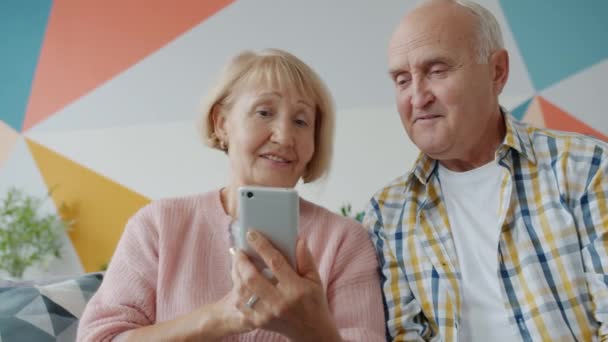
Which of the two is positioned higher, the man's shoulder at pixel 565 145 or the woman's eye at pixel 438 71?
the woman's eye at pixel 438 71

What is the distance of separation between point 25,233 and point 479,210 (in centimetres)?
233

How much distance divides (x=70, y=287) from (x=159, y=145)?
131 cm

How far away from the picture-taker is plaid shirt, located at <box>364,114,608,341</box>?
4.30ft

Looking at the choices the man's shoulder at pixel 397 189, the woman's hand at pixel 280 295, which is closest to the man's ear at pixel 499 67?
the man's shoulder at pixel 397 189

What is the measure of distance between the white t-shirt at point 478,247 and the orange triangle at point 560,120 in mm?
1122

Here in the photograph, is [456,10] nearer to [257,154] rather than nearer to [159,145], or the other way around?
[257,154]

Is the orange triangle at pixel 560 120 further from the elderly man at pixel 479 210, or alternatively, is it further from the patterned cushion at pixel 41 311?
the patterned cushion at pixel 41 311

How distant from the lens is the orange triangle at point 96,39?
9.63 feet

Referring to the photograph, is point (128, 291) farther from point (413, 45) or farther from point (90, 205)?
point (90, 205)

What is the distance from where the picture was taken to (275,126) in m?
1.37

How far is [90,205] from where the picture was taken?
297 centimetres

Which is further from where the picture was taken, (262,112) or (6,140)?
(6,140)

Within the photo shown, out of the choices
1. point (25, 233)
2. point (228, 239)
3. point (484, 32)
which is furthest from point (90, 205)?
point (484, 32)

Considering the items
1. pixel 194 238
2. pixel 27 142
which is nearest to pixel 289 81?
pixel 194 238
